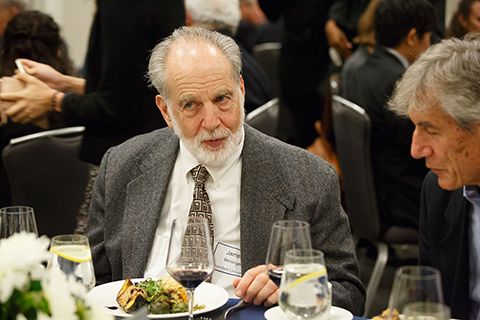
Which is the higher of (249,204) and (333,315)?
(249,204)

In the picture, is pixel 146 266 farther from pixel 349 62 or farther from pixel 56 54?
pixel 349 62

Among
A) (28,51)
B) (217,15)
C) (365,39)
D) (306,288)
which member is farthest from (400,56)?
(306,288)

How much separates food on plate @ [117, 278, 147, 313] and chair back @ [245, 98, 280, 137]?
5.56 feet

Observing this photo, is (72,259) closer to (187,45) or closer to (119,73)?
(187,45)

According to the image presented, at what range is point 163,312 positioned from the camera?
1406 millimetres

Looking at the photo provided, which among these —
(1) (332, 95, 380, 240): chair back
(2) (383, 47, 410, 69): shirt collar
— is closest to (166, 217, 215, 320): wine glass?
(1) (332, 95, 380, 240): chair back

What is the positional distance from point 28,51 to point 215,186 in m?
1.54

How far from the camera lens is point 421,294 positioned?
0.94 m

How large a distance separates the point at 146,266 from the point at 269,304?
63 cm

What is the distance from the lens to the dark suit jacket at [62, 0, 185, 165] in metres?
2.60

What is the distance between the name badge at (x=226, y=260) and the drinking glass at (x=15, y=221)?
584 millimetres

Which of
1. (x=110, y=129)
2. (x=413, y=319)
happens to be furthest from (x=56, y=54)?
(x=413, y=319)

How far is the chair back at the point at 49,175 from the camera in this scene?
2807 mm

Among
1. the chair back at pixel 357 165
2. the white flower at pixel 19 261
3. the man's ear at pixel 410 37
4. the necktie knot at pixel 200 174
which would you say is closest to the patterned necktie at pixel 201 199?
the necktie knot at pixel 200 174
